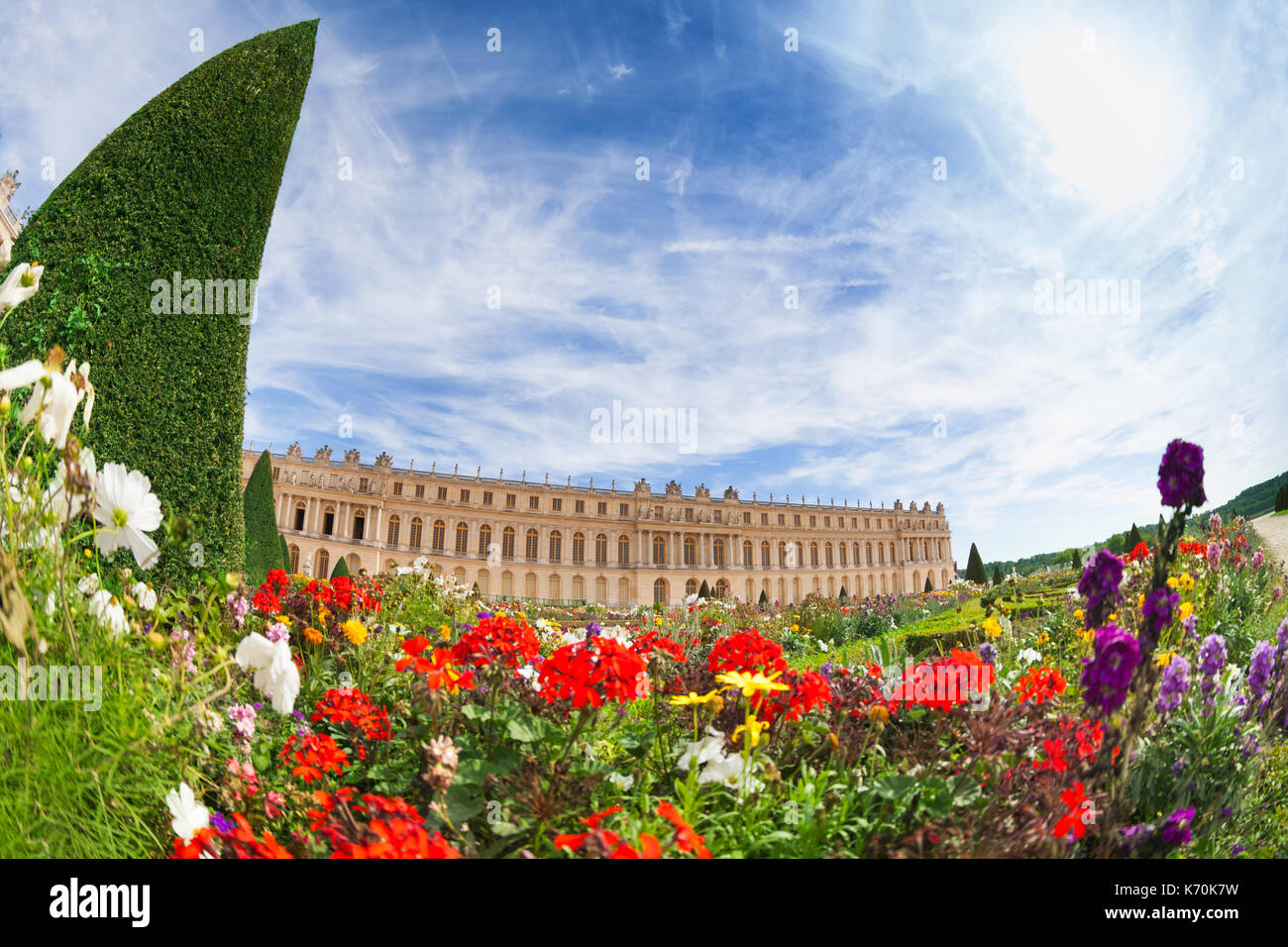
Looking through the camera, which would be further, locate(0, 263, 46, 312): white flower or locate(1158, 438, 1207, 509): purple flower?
locate(0, 263, 46, 312): white flower

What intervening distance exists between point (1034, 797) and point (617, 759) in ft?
3.80

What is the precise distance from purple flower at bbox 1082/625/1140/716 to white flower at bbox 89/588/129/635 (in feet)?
8.08

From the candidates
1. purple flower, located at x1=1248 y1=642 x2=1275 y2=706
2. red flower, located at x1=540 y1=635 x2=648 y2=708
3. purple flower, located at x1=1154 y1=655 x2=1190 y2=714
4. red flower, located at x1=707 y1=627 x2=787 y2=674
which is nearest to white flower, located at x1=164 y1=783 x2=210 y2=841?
red flower, located at x1=540 y1=635 x2=648 y2=708

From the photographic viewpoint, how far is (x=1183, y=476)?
1.41m

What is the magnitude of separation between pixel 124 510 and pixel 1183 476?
8.16 feet

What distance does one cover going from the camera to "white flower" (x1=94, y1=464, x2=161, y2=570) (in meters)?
1.56

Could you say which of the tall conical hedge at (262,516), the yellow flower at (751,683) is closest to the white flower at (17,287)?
the yellow flower at (751,683)

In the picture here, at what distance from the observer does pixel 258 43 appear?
18.4ft

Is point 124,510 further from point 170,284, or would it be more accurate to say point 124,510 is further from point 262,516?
point 262,516

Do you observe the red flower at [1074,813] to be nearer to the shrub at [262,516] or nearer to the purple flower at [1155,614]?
the purple flower at [1155,614]

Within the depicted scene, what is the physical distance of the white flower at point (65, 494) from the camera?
58.4 inches

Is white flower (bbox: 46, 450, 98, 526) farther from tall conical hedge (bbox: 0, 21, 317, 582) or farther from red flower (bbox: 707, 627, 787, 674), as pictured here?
tall conical hedge (bbox: 0, 21, 317, 582)

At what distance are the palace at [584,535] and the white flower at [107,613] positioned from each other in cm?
4062
